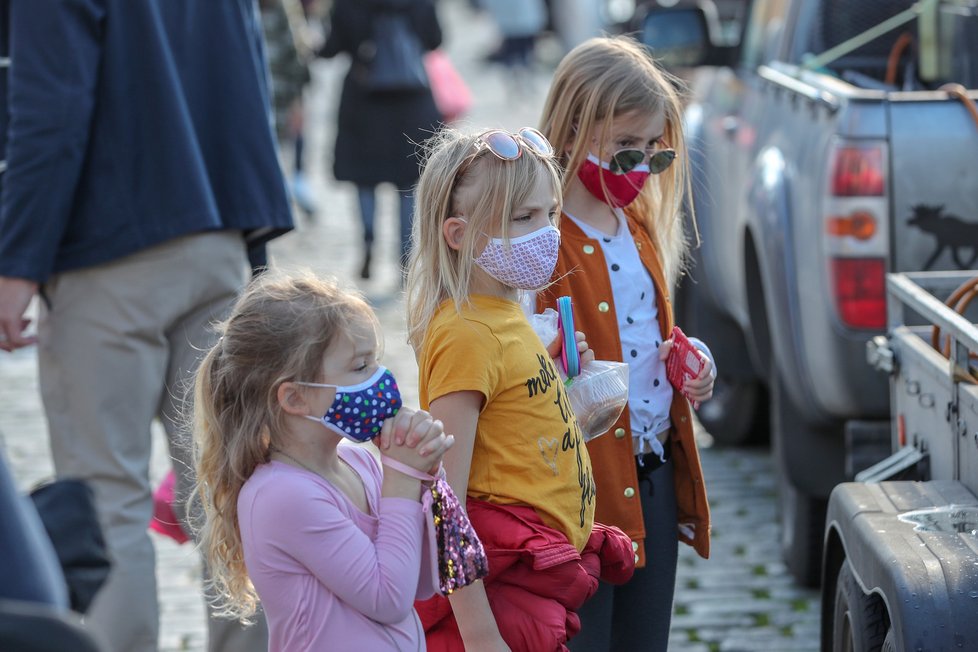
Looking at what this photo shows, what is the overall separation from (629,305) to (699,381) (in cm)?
21

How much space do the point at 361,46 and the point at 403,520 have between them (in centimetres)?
717

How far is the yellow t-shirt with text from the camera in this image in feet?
8.48

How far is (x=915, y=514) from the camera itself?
296 centimetres

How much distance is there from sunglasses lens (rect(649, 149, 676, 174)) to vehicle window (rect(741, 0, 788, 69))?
2.96 m

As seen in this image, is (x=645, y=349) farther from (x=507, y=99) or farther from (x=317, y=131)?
(x=507, y=99)

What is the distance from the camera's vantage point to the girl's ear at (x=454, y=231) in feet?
8.68

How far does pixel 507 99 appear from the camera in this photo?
21969mm

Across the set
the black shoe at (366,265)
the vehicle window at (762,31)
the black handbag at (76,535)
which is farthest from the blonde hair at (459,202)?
the black shoe at (366,265)

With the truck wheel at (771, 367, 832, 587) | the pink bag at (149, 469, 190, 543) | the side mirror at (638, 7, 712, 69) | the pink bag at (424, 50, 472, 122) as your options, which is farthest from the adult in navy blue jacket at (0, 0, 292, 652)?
the pink bag at (424, 50, 472, 122)

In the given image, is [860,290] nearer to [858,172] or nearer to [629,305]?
[858,172]

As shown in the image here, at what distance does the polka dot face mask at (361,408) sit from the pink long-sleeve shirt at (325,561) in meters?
0.11

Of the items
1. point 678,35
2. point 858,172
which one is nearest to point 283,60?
point 678,35

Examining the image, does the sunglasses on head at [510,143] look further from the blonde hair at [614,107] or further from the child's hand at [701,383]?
the child's hand at [701,383]

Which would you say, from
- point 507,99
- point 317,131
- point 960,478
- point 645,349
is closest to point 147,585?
point 645,349
